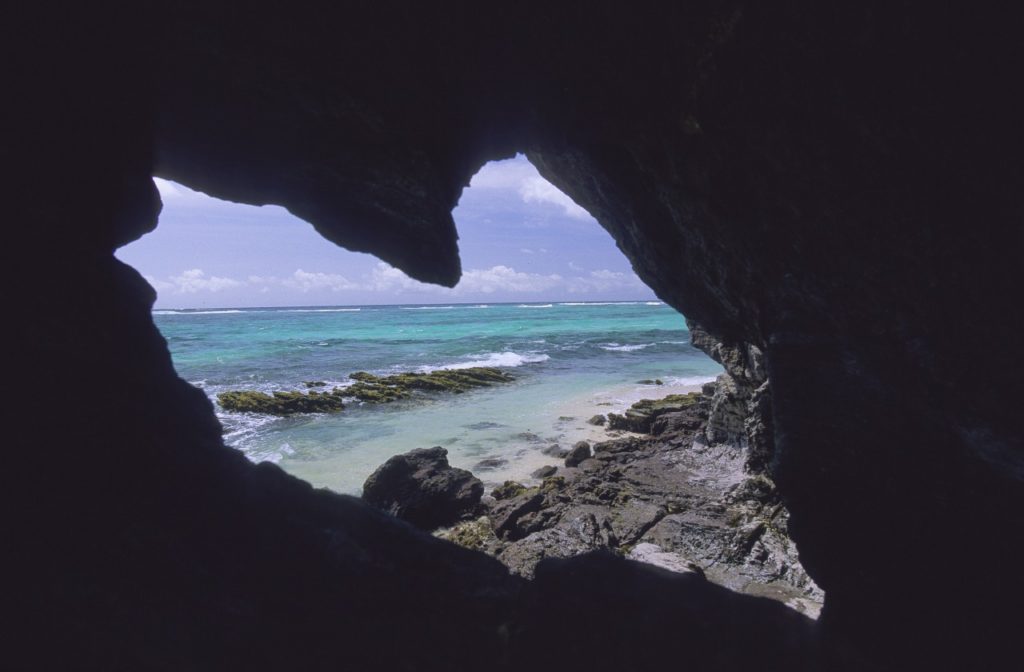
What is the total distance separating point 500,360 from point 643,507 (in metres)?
27.1

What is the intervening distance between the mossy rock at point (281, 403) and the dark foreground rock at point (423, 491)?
35.0 feet

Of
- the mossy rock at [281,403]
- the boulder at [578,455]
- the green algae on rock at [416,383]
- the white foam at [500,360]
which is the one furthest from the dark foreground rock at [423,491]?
the white foam at [500,360]

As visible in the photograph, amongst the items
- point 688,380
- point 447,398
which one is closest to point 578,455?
point 447,398

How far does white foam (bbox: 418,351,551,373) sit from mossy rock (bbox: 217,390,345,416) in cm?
1072

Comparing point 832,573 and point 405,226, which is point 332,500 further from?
point 832,573

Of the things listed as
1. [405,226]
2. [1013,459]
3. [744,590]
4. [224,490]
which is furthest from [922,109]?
[224,490]

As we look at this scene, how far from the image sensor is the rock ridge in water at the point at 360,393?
20.4 metres

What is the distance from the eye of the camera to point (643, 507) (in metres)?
9.27

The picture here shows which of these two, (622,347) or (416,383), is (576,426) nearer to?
(416,383)

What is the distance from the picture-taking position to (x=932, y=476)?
4.34m

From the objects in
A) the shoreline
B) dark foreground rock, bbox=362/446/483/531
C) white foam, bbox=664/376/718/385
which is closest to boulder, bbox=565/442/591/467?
the shoreline

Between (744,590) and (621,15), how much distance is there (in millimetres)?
7800

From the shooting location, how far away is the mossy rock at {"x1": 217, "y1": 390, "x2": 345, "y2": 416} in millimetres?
20141

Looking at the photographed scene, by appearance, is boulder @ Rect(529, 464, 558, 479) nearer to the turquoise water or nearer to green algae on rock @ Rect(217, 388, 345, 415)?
the turquoise water
